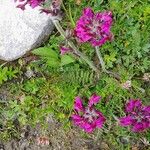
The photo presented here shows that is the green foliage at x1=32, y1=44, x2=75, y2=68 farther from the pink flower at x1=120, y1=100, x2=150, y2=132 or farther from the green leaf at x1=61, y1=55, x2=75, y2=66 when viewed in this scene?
the pink flower at x1=120, y1=100, x2=150, y2=132

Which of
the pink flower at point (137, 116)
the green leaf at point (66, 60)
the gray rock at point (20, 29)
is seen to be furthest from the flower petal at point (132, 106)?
the gray rock at point (20, 29)

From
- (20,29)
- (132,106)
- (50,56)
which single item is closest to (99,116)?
(132,106)

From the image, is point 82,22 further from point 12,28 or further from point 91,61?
point 12,28

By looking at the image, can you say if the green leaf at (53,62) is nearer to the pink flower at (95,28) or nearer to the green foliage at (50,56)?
the green foliage at (50,56)

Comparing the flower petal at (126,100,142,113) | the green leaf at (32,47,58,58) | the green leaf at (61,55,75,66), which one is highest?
the green leaf at (32,47,58,58)

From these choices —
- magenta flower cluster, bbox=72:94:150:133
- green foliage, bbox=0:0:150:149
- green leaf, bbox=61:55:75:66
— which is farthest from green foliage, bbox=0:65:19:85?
magenta flower cluster, bbox=72:94:150:133

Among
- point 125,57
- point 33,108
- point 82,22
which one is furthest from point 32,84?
point 82,22
